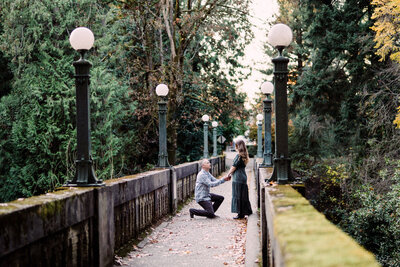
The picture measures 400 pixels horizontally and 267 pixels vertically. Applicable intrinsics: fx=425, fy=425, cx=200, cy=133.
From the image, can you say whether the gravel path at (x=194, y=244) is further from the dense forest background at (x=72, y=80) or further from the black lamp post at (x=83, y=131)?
the dense forest background at (x=72, y=80)

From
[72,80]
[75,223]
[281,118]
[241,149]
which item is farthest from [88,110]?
[72,80]

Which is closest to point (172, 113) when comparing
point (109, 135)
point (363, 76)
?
point (109, 135)

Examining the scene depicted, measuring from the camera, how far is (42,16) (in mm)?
20484

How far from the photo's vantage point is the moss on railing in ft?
6.09

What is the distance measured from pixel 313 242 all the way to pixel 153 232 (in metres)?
7.02

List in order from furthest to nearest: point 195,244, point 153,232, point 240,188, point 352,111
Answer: point 352,111 < point 240,188 < point 153,232 < point 195,244

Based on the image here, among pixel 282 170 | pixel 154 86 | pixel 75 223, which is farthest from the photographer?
pixel 154 86

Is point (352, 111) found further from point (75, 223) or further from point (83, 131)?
point (75, 223)

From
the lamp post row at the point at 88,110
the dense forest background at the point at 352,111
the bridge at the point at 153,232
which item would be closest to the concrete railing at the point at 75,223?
the bridge at the point at 153,232

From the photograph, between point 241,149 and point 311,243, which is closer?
point 311,243

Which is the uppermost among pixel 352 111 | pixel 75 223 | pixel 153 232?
pixel 352 111

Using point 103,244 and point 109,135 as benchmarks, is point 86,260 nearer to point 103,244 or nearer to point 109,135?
point 103,244

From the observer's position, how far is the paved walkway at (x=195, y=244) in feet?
21.6

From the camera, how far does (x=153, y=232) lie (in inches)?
350
